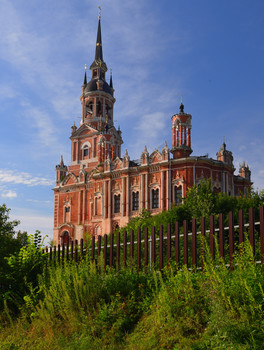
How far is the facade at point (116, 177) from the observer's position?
3517 centimetres

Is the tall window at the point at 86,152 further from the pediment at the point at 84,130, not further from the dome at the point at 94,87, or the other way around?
the dome at the point at 94,87

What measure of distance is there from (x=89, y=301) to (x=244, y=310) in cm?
312

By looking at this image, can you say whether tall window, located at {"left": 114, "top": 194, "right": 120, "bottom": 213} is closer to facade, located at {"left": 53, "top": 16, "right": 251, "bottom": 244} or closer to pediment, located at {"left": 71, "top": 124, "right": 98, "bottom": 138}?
facade, located at {"left": 53, "top": 16, "right": 251, "bottom": 244}

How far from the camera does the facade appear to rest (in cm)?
3517

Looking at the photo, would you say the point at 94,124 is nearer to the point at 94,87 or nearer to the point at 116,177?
the point at 94,87

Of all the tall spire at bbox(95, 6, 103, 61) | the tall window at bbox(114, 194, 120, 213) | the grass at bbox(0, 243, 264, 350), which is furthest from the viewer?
the tall spire at bbox(95, 6, 103, 61)

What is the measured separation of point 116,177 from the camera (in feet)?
127

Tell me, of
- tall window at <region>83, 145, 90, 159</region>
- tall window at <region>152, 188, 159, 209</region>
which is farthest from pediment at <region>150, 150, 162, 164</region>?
tall window at <region>83, 145, 90, 159</region>

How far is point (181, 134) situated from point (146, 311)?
3068 cm

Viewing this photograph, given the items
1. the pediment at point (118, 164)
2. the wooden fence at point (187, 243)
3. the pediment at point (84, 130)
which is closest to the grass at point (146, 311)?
the wooden fence at point (187, 243)

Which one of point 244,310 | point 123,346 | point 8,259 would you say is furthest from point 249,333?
point 8,259

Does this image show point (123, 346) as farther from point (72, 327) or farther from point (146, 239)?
point (146, 239)

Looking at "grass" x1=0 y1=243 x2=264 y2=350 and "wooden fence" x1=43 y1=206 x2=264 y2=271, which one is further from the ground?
"wooden fence" x1=43 y1=206 x2=264 y2=271

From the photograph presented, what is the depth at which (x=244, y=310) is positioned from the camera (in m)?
5.34
